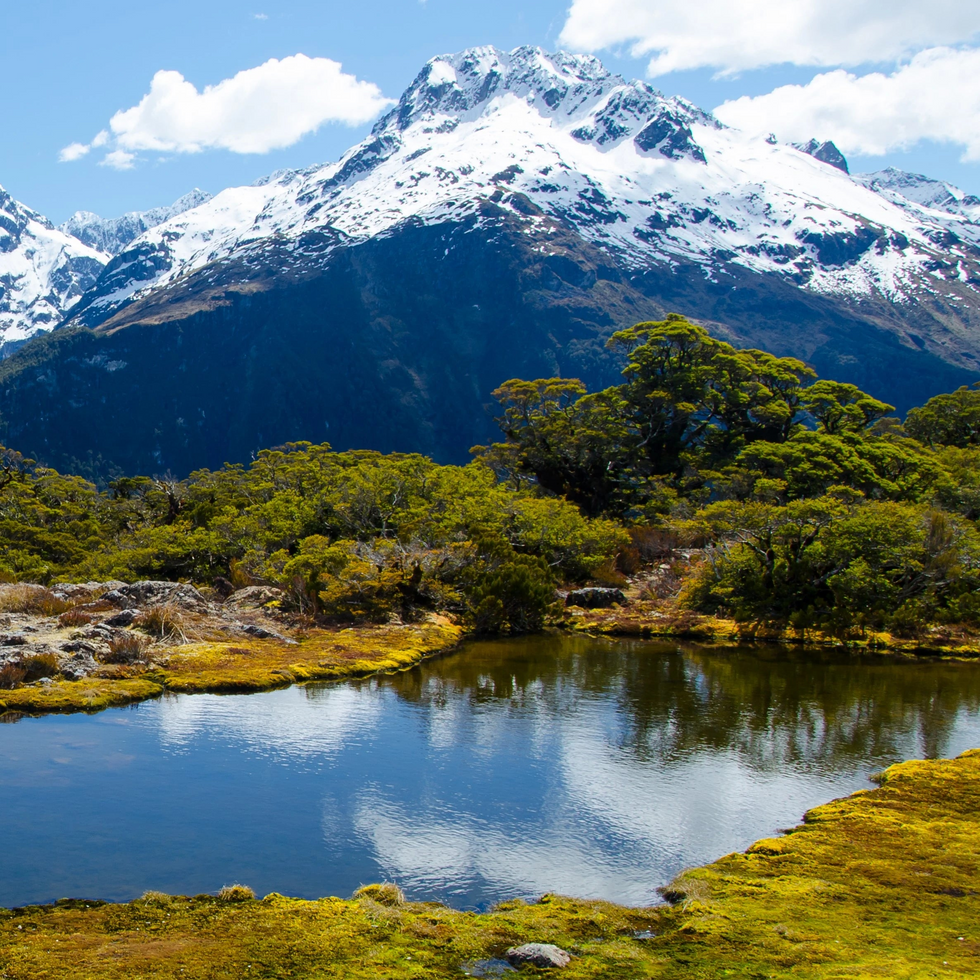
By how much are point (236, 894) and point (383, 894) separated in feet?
9.33

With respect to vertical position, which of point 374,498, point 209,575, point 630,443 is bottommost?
point 209,575

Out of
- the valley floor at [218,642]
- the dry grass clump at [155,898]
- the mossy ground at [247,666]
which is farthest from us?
the valley floor at [218,642]

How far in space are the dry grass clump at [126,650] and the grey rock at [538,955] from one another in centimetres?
2693

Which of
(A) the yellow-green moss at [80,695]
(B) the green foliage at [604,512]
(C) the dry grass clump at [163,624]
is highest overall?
(B) the green foliage at [604,512]

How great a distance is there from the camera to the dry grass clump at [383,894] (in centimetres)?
1686

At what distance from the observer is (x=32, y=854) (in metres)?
19.0

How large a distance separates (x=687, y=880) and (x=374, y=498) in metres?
45.4

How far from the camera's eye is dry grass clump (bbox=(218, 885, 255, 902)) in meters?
16.8

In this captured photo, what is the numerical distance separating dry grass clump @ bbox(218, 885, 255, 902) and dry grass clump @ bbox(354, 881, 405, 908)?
2.05m

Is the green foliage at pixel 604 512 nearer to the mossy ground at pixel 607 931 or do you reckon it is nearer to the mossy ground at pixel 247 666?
the mossy ground at pixel 247 666

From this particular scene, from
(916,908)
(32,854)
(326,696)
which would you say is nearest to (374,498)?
(326,696)

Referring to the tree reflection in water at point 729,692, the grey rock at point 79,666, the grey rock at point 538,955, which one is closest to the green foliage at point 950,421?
the tree reflection in water at point 729,692

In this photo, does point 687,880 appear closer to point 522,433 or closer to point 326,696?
point 326,696

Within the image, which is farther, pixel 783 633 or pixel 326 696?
pixel 783 633
